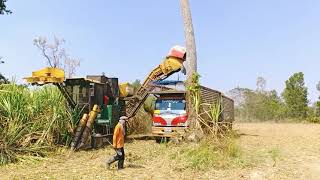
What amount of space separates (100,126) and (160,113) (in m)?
2.63

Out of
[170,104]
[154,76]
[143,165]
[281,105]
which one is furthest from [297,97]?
[143,165]

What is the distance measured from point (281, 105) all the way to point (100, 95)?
38978 millimetres

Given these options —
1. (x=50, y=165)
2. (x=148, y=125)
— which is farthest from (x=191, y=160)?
(x=148, y=125)

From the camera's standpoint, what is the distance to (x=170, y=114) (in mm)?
18172

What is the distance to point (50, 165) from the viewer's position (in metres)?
12.5

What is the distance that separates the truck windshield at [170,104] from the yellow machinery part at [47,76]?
4.92 meters

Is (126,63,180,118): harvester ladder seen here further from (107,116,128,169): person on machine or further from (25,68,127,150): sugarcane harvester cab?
(107,116,128,169): person on machine

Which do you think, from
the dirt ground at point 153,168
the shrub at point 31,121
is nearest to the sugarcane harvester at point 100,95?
the shrub at point 31,121

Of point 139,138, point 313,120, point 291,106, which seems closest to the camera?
point 139,138

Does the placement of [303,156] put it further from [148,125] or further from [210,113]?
[148,125]

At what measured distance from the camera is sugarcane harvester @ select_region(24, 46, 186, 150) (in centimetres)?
1541

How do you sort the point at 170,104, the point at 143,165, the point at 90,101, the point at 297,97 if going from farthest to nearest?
the point at 297,97 < the point at 170,104 < the point at 90,101 < the point at 143,165

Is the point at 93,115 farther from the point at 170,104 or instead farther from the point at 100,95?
the point at 170,104

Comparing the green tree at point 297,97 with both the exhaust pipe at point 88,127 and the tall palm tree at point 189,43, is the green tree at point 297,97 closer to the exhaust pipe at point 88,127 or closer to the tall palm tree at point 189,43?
the tall palm tree at point 189,43
